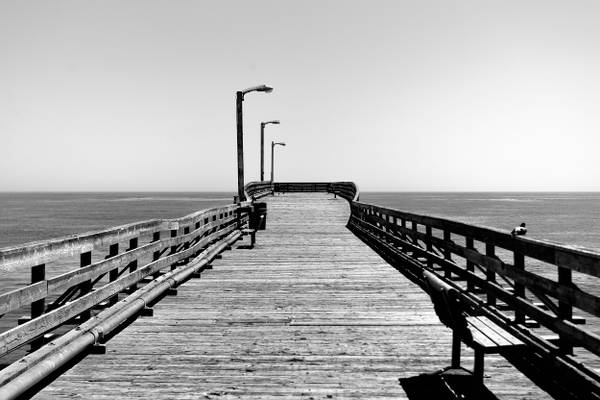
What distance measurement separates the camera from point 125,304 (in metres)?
7.06

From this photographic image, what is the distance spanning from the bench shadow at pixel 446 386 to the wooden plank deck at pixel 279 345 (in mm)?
146

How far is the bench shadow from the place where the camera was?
459 cm

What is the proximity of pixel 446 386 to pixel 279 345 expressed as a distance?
7.07 ft

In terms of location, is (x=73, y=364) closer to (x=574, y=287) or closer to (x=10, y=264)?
(x=10, y=264)

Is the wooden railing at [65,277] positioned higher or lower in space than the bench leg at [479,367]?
higher

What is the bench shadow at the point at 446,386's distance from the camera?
A: 15.1 feet

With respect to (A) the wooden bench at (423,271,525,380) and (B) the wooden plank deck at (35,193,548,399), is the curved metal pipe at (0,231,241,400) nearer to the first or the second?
(B) the wooden plank deck at (35,193,548,399)

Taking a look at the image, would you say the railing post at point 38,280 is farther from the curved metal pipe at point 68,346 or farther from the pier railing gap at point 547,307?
the pier railing gap at point 547,307

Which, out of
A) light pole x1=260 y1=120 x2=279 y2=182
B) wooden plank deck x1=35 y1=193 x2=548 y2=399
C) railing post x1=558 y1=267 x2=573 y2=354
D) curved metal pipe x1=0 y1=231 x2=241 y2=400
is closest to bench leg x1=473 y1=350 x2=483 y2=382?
wooden plank deck x1=35 y1=193 x2=548 y2=399

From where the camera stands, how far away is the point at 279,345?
247 inches

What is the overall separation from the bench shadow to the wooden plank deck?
0.15 metres

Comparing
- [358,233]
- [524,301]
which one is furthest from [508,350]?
[358,233]

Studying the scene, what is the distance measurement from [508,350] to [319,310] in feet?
13.6

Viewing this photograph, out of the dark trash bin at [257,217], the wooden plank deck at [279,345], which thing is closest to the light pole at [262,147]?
the dark trash bin at [257,217]
